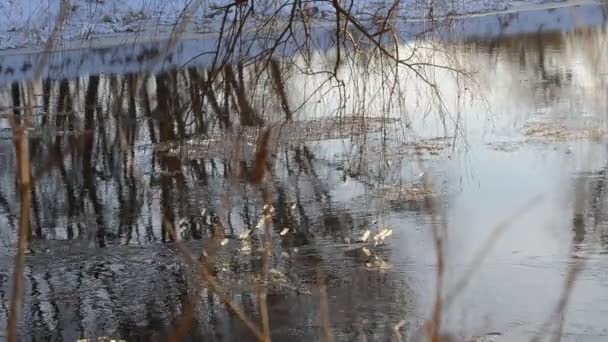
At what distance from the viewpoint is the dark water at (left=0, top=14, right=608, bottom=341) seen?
4.91 metres

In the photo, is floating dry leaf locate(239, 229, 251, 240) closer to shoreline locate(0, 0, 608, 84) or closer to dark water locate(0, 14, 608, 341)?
dark water locate(0, 14, 608, 341)

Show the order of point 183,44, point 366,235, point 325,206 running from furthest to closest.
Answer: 1. point 183,44
2. point 325,206
3. point 366,235

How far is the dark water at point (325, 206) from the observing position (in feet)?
16.1

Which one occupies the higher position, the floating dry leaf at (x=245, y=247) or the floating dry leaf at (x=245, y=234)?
the floating dry leaf at (x=245, y=234)

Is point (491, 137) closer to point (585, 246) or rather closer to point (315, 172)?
point (315, 172)

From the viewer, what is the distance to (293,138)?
9.09 m

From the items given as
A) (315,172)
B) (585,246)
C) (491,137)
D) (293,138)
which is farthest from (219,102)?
(585,246)

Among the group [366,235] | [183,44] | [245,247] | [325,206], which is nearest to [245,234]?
[245,247]

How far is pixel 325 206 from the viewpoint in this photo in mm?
7031

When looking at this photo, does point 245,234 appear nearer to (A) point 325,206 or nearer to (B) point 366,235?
(B) point 366,235

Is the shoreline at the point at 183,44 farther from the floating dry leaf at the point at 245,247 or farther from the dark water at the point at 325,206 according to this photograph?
the floating dry leaf at the point at 245,247

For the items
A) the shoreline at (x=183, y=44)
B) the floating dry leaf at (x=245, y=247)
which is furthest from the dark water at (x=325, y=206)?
the shoreline at (x=183, y=44)

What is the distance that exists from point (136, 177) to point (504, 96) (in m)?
4.16

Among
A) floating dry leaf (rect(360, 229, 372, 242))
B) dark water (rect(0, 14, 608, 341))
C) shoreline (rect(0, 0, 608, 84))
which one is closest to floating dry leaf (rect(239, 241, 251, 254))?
dark water (rect(0, 14, 608, 341))
